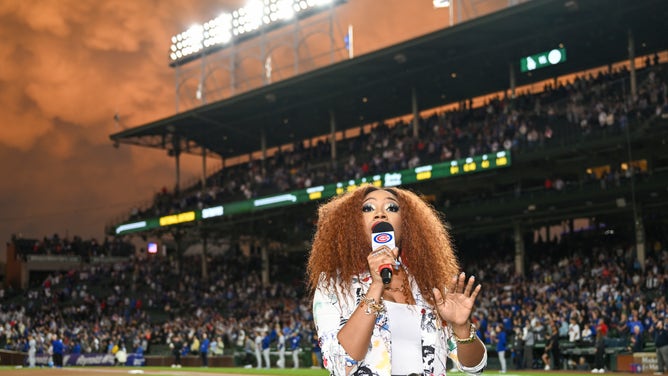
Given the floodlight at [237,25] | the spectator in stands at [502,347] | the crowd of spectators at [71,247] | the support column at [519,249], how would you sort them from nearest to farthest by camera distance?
1. the spectator in stands at [502,347]
2. the support column at [519,249]
3. the floodlight at [237,25]
4. the crowd of spectators at [71,247]

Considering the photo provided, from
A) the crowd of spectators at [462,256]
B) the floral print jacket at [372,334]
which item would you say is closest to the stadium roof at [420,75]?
the crowd of spectators at [462,256]

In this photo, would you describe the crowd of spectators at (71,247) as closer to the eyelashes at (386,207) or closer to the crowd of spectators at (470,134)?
the crowd of spectators at (470,134)

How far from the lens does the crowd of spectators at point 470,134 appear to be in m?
38.3

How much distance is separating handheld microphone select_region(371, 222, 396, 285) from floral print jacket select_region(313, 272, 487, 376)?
20 centimetres

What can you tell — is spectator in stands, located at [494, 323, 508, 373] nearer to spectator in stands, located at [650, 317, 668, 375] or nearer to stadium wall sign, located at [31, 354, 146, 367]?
spectator in stands, located at [650, 317, 668, 375]

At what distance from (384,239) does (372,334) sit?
16.5 inches

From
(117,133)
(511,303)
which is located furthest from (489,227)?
(117,133)

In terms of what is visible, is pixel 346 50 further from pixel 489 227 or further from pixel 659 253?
pixel 659 253

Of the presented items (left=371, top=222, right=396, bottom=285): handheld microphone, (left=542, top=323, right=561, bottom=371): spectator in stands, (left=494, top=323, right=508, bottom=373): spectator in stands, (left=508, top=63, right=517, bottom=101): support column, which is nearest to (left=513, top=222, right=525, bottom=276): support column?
(left=508, top=63, right=517, bottom=101): support column

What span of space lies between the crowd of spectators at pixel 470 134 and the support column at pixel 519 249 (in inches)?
182

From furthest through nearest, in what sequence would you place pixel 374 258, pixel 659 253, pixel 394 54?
pixel 394 54 < pixel 659 253 < pixel 374 258

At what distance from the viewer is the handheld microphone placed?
12.0 feet

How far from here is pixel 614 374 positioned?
975 inches

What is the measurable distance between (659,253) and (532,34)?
488 inches
